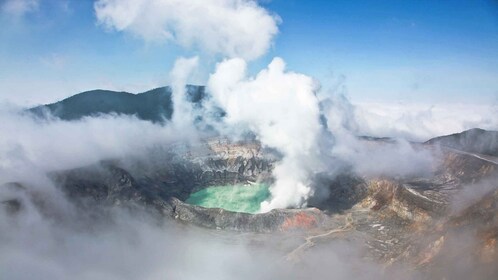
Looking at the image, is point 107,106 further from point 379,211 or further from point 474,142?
point 474,142

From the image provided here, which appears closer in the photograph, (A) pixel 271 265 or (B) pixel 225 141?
(A) pixel 271 265

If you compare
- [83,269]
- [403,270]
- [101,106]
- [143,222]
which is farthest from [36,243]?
[101,106]

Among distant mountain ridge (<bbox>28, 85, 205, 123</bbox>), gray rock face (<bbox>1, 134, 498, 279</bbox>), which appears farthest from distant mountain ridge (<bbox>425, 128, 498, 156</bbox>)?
distant mountain ridge (<bbox>28, 85, 205, 123</bbox>)

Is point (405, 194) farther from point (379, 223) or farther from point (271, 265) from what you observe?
point (271, 265)

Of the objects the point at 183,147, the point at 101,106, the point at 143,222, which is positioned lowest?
the point at 143,222

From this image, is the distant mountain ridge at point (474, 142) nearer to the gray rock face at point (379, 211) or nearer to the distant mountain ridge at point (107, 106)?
the gray rock face at point (379, 211)

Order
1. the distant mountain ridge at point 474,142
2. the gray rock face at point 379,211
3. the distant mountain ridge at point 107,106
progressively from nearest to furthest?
1. the gray rock face at point 379,211
2. the distant mountain ridge at point 474,142
3. the distant mountain ridge at point 107,106

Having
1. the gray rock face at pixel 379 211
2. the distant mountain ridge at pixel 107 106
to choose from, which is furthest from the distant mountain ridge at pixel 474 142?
the distant mountain ridge at pixel 107 106
